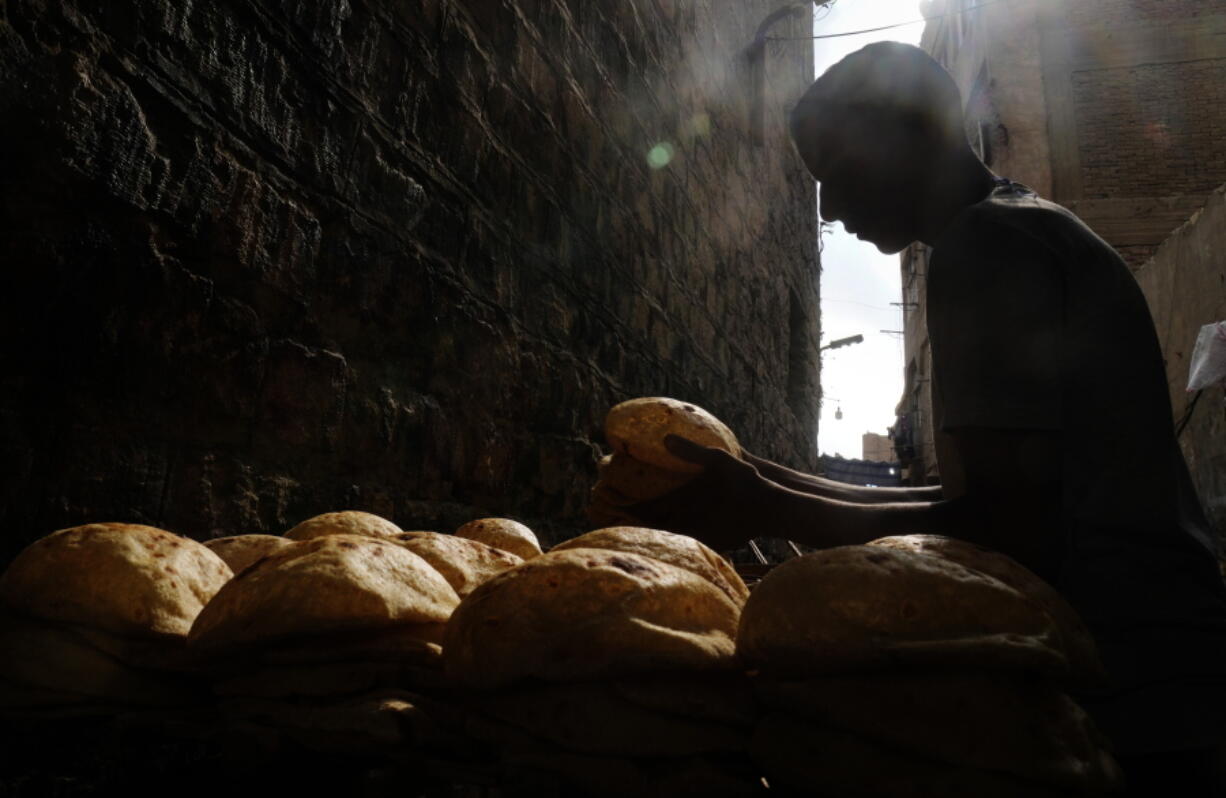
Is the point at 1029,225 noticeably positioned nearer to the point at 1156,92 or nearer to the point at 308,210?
the point at 308,210

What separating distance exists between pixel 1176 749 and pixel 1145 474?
449mm

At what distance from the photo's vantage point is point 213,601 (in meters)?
0.99

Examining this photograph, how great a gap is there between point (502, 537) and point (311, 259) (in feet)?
3.20

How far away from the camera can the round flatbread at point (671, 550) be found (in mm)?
1129

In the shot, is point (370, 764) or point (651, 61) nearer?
point (370, 764)

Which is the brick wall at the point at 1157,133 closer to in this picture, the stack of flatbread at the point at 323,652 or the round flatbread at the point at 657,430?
the round flatbread at the point at 657,430

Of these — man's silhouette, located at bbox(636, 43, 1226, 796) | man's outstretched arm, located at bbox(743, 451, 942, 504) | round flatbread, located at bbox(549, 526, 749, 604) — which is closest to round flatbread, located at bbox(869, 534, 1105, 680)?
round flatbread, located at bbox(549, 526, 749, 604)

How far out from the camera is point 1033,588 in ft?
3.16

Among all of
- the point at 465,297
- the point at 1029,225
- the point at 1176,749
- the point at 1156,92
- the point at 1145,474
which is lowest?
the point at 1176,749

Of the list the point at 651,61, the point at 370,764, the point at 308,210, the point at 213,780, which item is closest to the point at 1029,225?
the point at 370,764

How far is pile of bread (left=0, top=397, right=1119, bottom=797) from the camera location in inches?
30.0

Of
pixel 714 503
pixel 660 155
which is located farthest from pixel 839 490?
pixel 660 155

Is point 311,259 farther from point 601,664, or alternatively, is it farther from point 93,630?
point 601,664

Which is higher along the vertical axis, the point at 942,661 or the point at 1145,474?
the point at 1145,474
